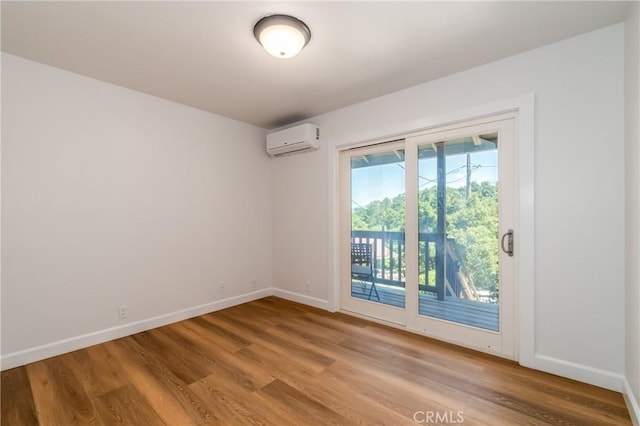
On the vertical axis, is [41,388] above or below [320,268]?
below

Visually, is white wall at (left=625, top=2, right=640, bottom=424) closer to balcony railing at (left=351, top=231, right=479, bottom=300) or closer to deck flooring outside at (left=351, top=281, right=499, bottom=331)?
deck flooring outside at (left=351, top=281, right=499, bottom=331)

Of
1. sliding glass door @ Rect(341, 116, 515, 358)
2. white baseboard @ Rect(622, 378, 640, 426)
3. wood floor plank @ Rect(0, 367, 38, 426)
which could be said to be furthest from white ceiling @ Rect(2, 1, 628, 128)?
wood floor plank @ Rect(0, 367, 38, 426)

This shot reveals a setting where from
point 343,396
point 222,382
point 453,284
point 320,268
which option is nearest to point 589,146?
point 453,284

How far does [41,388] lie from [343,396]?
2.15m

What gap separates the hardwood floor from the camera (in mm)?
1627

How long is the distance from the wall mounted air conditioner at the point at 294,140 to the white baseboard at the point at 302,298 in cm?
203

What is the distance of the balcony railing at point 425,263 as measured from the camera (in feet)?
8.41

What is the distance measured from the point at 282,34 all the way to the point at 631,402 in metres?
3.22

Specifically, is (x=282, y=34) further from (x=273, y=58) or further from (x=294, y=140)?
(x=294, y=140)

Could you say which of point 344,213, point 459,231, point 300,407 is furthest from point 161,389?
point 459,231

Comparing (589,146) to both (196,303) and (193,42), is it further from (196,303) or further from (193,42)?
(196,303)

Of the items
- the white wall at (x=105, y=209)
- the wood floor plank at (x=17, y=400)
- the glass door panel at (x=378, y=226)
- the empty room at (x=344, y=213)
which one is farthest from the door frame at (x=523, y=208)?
the wood floor plank at (x=17, y=400)

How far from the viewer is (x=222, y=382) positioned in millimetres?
1962

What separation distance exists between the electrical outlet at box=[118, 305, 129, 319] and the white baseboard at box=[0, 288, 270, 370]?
91 millimetres
